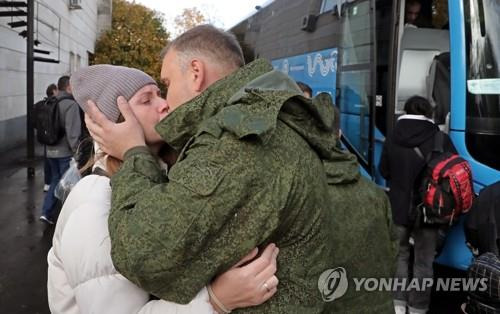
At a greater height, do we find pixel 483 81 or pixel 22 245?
pixel 483 81

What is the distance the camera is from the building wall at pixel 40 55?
546 inches

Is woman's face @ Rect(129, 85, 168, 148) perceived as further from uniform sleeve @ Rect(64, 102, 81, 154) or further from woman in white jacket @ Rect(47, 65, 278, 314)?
uniform sleeve @ Rect(64, 102, 81, 154)

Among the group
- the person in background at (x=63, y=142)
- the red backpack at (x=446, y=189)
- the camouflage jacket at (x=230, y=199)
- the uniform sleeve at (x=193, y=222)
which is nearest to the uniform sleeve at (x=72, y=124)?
the person in background at (x=63, y=142)

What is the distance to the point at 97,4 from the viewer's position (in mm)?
34375

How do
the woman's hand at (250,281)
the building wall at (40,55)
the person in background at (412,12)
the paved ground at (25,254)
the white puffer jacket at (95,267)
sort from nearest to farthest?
the woman's hand at (250,281), the white puffer jacket at (95,267), the paved ground at (25,254), the person in background at (412,12), the building wall at (40,55)

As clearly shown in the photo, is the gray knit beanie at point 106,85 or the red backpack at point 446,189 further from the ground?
the gray knit beanie at point 106,85

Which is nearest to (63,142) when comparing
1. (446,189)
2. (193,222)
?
(446,189)

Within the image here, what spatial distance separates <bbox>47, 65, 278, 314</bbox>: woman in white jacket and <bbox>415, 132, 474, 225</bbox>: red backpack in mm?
3011

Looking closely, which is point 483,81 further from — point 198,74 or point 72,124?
point 72,124

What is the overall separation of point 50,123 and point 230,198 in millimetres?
6935

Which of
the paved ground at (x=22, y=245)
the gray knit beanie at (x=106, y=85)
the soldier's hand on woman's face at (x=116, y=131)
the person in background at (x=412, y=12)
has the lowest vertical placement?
the paved ground at (x=22, y=245)

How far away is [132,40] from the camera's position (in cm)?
3288

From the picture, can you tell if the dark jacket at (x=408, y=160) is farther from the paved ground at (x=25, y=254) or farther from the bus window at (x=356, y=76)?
the bus window at (x=356, y=76)

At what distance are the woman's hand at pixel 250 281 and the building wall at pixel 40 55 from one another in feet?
45.2
